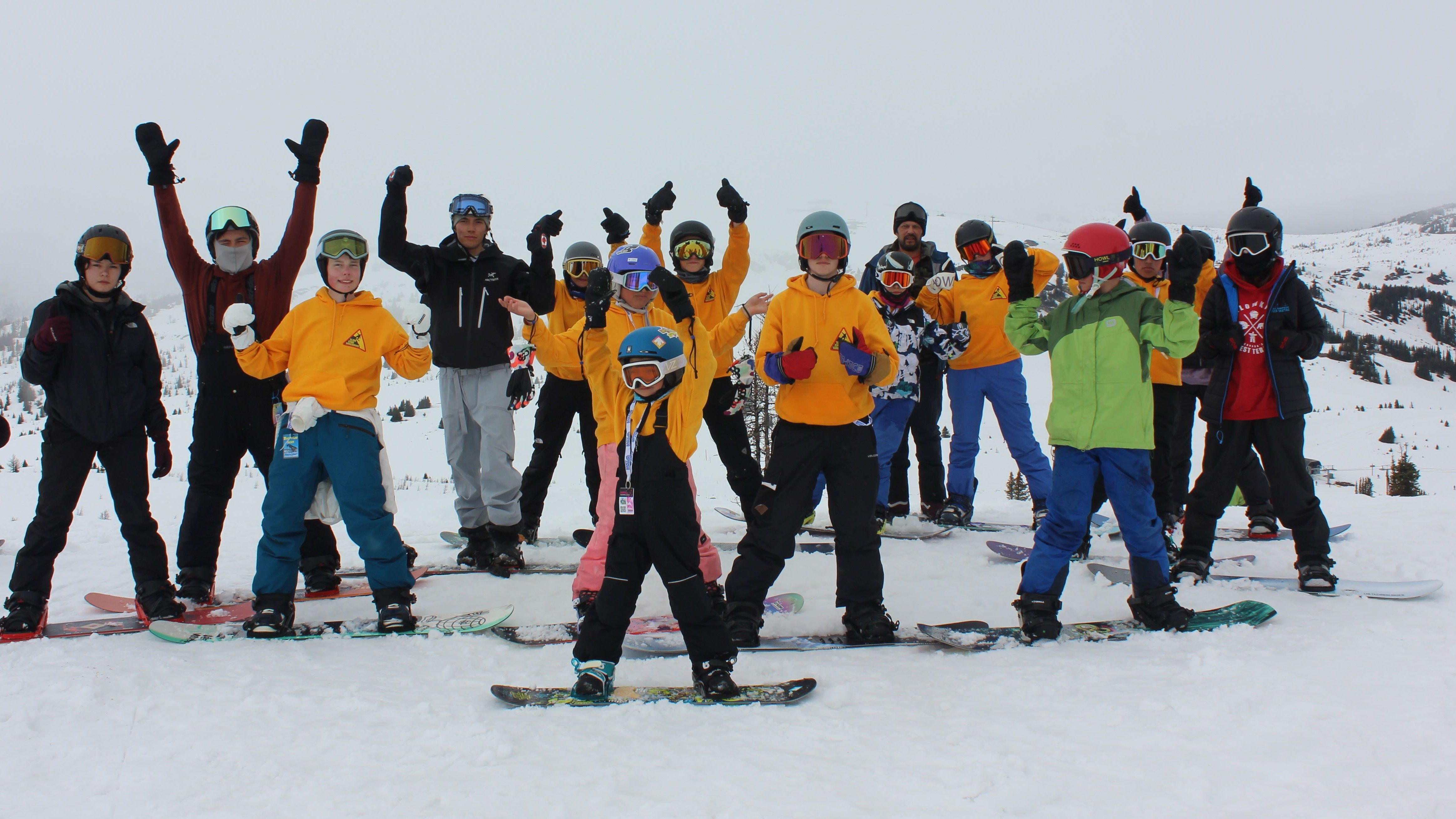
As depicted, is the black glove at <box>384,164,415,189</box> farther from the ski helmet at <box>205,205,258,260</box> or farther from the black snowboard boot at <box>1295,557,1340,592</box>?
the black snowboard boot at <box>1295,557,1340,592</box>

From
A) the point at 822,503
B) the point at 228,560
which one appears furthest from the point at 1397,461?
the point at 228,560

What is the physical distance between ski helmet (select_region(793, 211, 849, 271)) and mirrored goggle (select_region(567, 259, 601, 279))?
2.29 metres

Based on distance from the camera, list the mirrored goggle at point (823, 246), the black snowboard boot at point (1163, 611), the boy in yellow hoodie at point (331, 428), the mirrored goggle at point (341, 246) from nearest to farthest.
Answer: the black snowboard boot at point (1163, 611) → the boy in yellow hoodie at point (331, 428) → the mirrored goggle at point (823, 246) → the mirrored goggle at point (341, 246)

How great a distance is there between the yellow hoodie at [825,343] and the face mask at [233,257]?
3.35m

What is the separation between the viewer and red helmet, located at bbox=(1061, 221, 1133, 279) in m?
3.91

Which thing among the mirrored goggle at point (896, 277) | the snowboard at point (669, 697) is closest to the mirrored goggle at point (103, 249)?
the snowboard at point (669, 697)

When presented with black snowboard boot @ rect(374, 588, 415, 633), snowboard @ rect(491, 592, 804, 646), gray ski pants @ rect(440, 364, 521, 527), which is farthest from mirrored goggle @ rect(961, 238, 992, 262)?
black snowboard boot @ rect(374, 588, 415, 633)

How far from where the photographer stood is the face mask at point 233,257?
473cm

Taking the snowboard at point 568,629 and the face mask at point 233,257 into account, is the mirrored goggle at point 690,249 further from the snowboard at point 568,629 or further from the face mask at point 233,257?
the face mask at point 233,257

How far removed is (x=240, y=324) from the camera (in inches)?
160

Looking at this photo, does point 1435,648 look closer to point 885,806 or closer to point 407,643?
point 885,806

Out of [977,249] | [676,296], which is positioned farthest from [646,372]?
[977,249]

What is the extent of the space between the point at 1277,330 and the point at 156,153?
696cm

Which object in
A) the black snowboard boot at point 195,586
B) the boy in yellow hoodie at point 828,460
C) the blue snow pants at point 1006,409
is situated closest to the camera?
the boy in yellow hoodie at point 828,460
